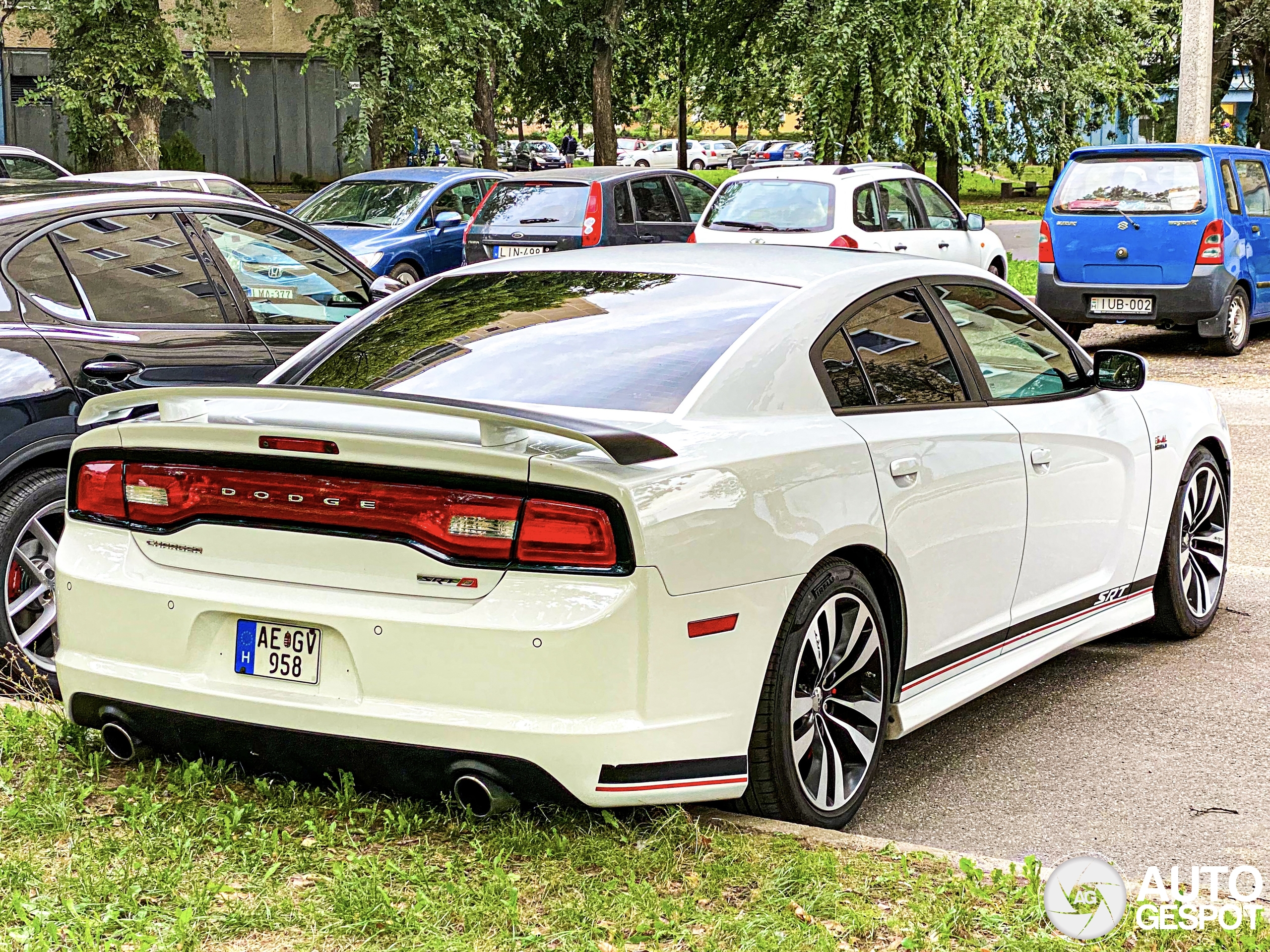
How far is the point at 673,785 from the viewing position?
3768mm

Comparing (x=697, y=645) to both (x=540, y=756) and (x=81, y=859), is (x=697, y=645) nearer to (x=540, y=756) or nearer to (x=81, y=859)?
(x=540, y=756)

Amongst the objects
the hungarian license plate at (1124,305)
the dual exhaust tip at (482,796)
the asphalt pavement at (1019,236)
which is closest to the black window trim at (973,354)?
the dual exhaust tip at (482,796)

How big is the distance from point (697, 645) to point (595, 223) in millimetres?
13815

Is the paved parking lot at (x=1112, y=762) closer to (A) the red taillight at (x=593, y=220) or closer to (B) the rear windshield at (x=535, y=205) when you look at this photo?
(A) the red taillight at (x=593, y=220)

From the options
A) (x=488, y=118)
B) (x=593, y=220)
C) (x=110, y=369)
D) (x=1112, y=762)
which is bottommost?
(x=1112, y=762)

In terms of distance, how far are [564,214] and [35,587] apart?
12245 mm

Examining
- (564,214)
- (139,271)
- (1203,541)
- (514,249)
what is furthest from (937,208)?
(139,271)

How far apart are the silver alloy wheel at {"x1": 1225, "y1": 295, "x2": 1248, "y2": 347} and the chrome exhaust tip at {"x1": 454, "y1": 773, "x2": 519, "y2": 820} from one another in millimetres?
12862

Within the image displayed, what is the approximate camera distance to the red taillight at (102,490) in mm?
4148

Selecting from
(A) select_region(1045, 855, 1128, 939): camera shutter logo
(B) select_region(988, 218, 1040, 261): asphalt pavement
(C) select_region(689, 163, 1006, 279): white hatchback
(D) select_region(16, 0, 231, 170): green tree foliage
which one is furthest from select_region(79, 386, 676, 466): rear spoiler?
(B) select_region(988, 218, 1040, 261): asphalt pavement

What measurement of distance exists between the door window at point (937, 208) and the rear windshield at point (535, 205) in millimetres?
3636

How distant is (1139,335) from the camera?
17375mm

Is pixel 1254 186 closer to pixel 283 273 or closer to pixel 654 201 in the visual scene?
pixel 654 201

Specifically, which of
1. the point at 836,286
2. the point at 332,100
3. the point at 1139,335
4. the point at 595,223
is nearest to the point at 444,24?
the point at 595,223
